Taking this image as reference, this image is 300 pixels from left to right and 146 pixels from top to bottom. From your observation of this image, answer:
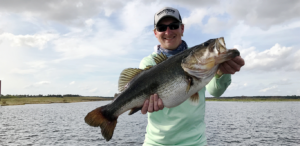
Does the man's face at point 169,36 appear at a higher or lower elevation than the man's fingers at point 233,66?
higher

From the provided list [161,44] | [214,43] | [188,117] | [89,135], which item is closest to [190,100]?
[188,117]

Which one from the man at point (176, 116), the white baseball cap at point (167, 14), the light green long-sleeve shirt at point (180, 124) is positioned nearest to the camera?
the man at point (176, 116)

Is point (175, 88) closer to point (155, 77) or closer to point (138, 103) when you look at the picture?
point (155, 77)

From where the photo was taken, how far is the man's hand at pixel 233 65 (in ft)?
12.1

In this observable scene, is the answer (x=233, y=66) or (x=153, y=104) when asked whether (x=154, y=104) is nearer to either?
(x=153, y=104)

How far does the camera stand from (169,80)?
407 cm

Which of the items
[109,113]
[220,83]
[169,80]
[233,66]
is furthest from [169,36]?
[109,113]

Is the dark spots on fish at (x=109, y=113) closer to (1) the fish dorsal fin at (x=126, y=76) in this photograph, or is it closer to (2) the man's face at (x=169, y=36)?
(1) the fish dorsal fin at (x=126, y=76)

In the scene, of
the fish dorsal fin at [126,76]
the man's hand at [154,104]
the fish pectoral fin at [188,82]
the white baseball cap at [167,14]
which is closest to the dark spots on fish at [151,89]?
the man's hand at [154,104]

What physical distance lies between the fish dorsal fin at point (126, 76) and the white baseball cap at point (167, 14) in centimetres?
122

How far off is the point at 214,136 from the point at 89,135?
14372 mm

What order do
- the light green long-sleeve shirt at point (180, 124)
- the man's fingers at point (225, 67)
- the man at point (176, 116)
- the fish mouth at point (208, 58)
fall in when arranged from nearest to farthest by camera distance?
the fish mouth at point (208, 58) → the man's fingers at point (225, 67) → the man at point (176, 116) → the light green long-sleeve shirt at point (180, 124)

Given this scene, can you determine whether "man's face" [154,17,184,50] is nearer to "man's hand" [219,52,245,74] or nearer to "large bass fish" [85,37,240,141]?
"large bass fish" [85,37,240,141]

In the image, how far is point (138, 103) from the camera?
4281 mm
